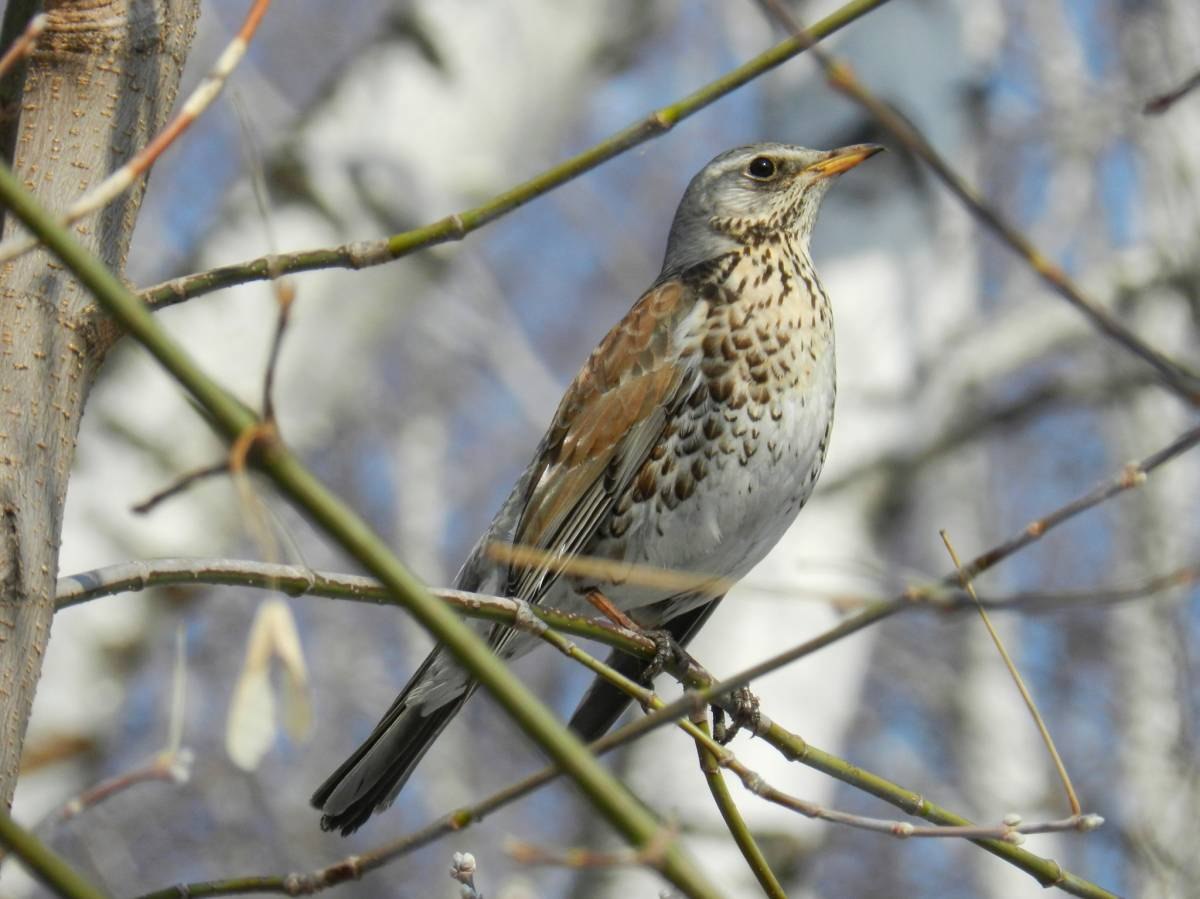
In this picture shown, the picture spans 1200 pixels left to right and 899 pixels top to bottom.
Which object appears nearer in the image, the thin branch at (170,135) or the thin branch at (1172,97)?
the thin branch at (170,135)

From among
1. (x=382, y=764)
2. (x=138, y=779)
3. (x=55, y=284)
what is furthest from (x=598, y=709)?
(x=55, y=284)

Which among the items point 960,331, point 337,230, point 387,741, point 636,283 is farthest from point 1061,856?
point 387,741

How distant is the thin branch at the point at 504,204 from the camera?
60.9 inches

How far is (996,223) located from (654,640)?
176 cm

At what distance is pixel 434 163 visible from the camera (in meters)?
4.66

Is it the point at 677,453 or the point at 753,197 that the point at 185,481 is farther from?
the point at 753,197

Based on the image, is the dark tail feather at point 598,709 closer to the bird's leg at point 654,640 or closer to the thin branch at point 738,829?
the bird's leg at point 654,640

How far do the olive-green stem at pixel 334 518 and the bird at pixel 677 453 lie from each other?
1882 millimetres

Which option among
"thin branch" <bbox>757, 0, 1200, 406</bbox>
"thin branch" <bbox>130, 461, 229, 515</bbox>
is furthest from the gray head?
"thin branch" <bbox>130, 461, 229, 515</bbox>

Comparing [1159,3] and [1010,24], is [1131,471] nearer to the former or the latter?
[1159,3]

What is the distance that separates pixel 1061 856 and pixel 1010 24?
5.44 meters

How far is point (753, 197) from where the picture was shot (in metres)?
3.71

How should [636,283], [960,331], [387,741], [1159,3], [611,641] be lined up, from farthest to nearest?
[636,283], [1159,3], [960,331], [387,741], [611,641]

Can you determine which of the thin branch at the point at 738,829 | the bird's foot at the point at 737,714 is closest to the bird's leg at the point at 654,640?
the bird's foot at the point at 737,714
